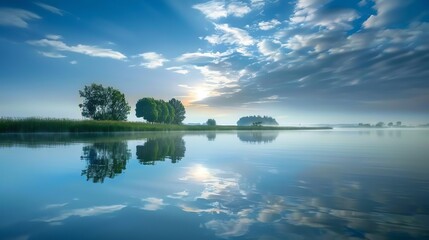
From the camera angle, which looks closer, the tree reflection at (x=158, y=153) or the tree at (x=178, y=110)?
the tree reflection at (x=158, y=153)

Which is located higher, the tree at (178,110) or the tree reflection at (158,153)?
the tree at (178,110)

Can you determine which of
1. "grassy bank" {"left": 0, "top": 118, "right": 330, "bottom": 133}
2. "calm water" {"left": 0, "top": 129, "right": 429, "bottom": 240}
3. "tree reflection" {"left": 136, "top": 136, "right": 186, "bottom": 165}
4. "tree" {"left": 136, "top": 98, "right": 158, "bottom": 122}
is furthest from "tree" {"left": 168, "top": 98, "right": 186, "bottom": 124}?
"calm water" {"left": 0, "top": 129, "right": 429, "bottom": 240}

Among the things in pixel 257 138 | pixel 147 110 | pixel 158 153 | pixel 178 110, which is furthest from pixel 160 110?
pixel 158 153

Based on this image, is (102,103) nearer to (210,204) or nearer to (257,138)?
(257,138)

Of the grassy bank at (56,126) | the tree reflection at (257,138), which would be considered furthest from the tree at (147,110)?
the tree reflection at (257,138)

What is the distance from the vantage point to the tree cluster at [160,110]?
11550 centimetres

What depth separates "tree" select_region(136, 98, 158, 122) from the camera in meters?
115

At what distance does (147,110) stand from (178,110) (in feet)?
122

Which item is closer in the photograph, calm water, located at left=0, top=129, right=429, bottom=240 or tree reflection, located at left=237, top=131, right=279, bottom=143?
calm water, located at left=0, top=129, right=429, bottom=240

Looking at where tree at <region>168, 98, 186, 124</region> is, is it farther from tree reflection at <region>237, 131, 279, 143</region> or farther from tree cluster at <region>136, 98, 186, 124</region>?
tree reflection at <region>237, 131, 279, 143</region>

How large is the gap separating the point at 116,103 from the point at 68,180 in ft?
313

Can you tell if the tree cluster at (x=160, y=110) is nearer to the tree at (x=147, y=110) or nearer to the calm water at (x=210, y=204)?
the tree at (x=147, y=110)

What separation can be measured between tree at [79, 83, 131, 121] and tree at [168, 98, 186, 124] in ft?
163

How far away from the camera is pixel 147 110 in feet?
378
